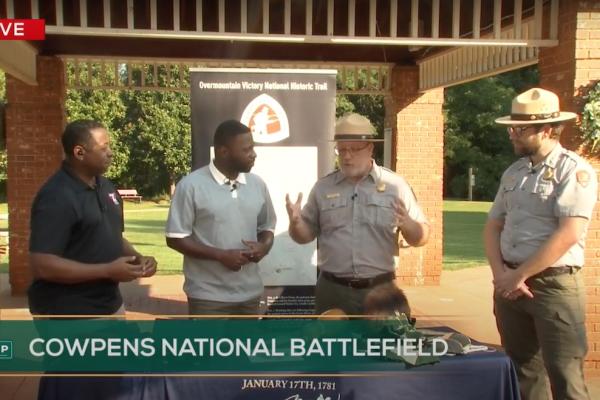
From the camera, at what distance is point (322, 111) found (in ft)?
19.5

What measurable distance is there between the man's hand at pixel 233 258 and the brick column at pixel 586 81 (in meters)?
3.19

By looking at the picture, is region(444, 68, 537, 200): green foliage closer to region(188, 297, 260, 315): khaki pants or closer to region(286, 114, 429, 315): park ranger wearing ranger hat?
region(286, 114, 429, 315): park ranger wearing ranger hat

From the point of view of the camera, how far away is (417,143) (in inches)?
417

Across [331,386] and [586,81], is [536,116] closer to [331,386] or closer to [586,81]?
[331,386]

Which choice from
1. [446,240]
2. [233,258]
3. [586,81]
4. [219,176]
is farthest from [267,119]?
[446,240]

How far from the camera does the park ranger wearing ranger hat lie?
160 inches

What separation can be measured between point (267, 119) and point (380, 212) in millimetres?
2081

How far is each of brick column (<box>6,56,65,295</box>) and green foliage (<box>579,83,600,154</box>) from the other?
6.42 m

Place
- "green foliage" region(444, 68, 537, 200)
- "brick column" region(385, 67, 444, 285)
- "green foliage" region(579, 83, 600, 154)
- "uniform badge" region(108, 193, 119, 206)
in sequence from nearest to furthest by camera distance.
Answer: "uniform badge" region(108, 193, 119, 206), "green foliage" region(579, 83, 600, 154), "brick column" region(385, 67, 444, 285), "green foliage" region(444, 68, 537, 200)

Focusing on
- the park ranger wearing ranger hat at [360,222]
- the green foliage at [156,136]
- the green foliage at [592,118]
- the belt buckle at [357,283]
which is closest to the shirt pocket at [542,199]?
the park ranger wearing ranger hat at [360,222]

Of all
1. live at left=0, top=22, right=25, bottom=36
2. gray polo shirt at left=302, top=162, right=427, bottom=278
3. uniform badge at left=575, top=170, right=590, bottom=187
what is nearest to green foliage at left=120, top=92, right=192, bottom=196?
live at left=0, top=22, right=25, bottom=36

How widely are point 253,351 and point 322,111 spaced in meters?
2.74

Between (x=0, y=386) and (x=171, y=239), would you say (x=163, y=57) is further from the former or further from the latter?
(x=171, y=239)

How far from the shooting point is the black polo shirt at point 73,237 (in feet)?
11.1
